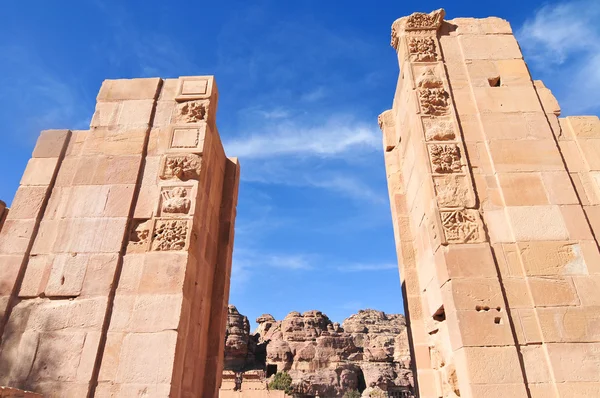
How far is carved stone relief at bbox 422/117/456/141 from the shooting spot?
773 cm

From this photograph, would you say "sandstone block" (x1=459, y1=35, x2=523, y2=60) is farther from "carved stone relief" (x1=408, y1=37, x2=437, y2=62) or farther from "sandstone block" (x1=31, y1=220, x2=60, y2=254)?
"sandstone block" (x1=31, y1=220, x2=60, y2=254)

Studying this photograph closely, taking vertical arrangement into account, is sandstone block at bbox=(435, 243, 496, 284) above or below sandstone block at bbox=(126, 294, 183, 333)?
above

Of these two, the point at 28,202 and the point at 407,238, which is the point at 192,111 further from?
the point at 407,238

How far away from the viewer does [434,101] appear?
8133mm

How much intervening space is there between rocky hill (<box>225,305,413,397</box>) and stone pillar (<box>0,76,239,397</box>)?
4200 centimetres

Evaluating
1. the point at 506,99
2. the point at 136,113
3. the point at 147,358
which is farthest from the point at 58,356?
the point at 506,99


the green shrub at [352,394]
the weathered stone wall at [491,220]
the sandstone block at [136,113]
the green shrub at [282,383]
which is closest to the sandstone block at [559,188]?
the weathered stone wall at [491,220]

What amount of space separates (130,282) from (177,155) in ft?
7.94

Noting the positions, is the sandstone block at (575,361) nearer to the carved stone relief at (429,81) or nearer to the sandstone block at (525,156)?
the sandstone block at (525,156)

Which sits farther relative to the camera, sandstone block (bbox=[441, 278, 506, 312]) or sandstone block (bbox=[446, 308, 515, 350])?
sandstone block (bbox=[441, 278, 506, 312])

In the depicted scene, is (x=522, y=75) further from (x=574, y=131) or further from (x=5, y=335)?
(x=5, y=335)

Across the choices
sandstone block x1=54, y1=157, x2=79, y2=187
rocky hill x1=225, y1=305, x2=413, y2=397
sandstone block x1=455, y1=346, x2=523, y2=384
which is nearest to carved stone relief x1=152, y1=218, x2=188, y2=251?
sandstone block x1=54, y1=157, x2=79, y2=187

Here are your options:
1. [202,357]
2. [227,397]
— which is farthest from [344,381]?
[202,357]

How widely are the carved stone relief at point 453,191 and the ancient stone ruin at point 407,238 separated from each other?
2 cm
